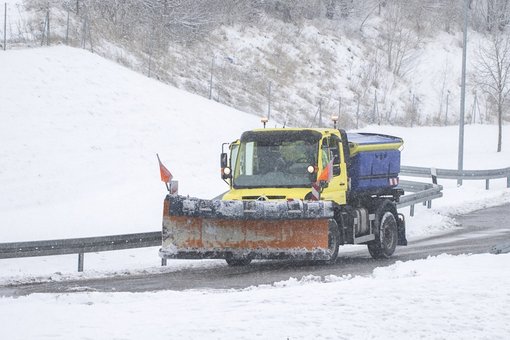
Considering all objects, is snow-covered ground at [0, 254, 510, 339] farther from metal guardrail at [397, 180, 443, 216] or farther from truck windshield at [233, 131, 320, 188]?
metal guardrail at [397, 180, 443, 216]

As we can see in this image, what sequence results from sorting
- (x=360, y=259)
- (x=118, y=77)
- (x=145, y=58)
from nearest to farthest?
(x=360, y=259) < (x=118, y=77) < (x=145, y=58)

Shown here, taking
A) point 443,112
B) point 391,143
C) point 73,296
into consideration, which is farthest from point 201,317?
point 443,112

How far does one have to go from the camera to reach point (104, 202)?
910 inches

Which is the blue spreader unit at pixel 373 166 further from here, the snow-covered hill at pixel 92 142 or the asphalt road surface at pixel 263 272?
the snow-covered hill at pixel 92 142

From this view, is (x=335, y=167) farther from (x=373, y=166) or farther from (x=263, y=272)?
(x=263, y=272)

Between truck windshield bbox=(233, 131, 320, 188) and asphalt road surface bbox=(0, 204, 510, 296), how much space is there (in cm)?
139

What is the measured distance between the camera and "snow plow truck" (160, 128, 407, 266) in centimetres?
1387

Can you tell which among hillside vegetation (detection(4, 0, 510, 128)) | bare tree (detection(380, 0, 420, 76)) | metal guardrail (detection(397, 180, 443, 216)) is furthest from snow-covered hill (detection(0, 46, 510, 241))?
bare tree (detection(380, 0, 420, 76))

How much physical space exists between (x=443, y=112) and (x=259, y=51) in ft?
43.3

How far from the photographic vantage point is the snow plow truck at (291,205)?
13867 millimetres

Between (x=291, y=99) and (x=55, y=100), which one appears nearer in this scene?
(x=55, y=100)

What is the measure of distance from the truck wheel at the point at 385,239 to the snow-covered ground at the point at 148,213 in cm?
228

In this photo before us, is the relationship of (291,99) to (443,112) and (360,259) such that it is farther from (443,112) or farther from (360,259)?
(360,259)

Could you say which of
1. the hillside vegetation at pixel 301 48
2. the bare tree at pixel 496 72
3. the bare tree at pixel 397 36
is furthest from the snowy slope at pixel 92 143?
the bare tree at pixel 397 36
